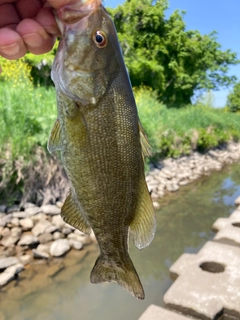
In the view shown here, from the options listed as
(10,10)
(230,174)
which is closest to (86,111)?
(10,10)

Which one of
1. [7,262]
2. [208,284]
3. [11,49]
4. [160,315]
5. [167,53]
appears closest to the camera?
[11,49]

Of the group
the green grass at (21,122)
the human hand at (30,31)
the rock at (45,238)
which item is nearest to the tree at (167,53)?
the green grass at (21,122)

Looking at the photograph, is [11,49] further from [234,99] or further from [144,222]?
[234,99]

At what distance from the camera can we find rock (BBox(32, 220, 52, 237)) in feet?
22.4

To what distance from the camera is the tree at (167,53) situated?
2544cm

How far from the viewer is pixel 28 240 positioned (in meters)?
6.54

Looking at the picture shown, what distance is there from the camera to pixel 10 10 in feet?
7.08

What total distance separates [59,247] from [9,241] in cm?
86

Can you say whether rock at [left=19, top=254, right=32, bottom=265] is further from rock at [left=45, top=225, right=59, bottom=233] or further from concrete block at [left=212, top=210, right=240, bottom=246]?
concrete block at [left=212, top=210, right=240, bottom=246]

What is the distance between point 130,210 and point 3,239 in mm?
5292

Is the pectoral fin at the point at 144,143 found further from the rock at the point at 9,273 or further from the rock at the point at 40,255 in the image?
the rock at the point at 40,255

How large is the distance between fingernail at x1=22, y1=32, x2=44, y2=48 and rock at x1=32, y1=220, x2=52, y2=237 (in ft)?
17.3

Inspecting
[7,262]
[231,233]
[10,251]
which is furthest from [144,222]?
[231,233]

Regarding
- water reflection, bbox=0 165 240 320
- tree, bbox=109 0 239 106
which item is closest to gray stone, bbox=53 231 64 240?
water reflection, bbox=0 165 240 320
